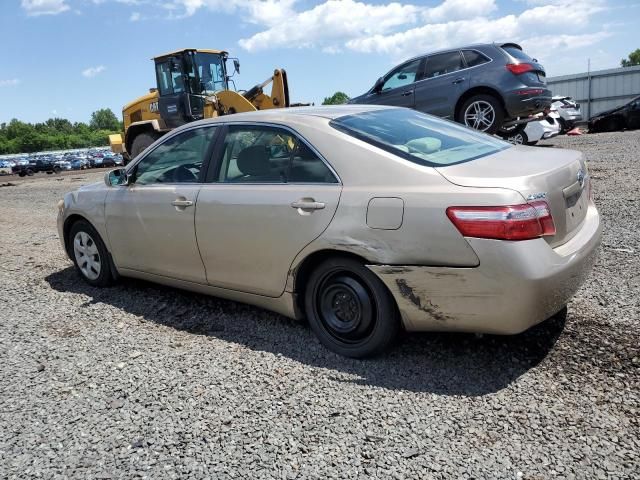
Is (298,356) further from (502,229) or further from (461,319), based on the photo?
(502,229)

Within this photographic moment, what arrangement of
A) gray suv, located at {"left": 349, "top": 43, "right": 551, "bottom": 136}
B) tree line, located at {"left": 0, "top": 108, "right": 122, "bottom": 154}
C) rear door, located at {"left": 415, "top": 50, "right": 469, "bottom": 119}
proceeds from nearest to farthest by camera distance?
gray suv, located at {"left": 349, "top": 43, "right": 551, "bottom": 136} < rear door, located at {"left": 415, "top": 50, "right": 469, "bottom": 119} < tree line, located at {"left": 0, "top": 108, "right": 122, "bottom": 154}

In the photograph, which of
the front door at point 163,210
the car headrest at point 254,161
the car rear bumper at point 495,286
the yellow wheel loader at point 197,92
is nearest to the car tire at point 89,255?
the front door at point 163,210

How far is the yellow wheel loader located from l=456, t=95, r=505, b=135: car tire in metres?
5.56

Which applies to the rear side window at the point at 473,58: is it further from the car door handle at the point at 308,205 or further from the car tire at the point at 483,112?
the car door handle at the point at 308,205

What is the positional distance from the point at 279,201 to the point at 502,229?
1.44 m

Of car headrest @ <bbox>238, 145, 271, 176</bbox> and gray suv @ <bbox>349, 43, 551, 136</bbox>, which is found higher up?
gray suv @ <bbox>349, 43, 551, 136</bbox>

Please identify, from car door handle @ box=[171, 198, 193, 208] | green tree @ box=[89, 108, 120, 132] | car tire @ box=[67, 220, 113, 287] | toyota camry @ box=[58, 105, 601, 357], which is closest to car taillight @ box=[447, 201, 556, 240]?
toyota camry @ box=[58, 105, 601, 357]

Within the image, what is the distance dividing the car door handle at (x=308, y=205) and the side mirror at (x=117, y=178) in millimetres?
1966

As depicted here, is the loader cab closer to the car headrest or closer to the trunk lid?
the car headrest

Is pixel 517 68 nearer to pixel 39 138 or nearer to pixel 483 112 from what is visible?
pixel 483 112

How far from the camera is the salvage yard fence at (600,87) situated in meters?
29.4

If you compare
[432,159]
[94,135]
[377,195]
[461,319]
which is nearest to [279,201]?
[377,195]

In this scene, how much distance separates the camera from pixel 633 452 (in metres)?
2.36

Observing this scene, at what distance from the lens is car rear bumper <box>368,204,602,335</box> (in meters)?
2.76
